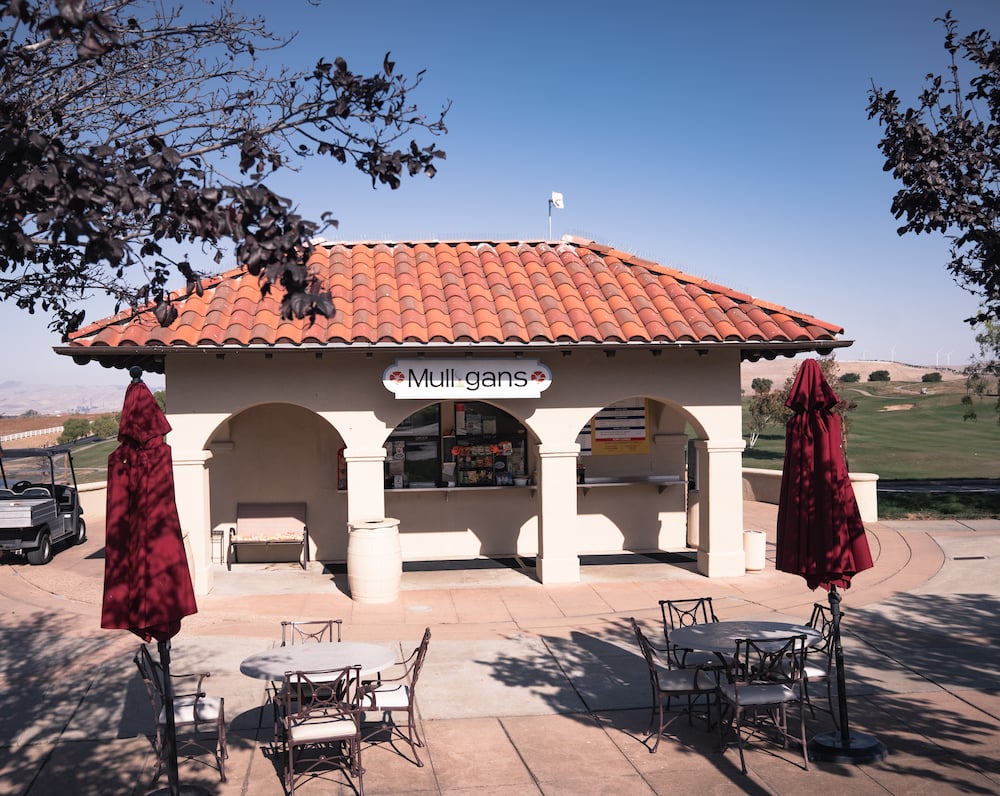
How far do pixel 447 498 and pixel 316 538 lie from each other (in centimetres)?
226

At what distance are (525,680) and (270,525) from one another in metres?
7.26

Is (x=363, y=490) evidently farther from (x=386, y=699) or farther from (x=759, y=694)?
(x=759, y=694)

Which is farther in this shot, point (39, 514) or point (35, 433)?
point (35, 433)

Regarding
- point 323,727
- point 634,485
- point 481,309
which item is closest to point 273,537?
point 481,309

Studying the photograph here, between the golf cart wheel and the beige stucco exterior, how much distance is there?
10.2 feet

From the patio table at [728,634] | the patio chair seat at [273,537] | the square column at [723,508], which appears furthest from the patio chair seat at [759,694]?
the patio chair seat at [273,537]

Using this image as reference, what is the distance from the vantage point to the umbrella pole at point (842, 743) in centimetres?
721

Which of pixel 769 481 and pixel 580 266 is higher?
pixel 580 266

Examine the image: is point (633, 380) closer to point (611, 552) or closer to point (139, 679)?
point (611, 552)

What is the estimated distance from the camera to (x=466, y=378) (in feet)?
42.9

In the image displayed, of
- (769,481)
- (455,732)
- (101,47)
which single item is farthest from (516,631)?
(769,481)

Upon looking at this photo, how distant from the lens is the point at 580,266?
616 inches

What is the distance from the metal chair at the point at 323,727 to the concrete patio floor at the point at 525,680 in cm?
18

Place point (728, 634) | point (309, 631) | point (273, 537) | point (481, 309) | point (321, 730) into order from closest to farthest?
point (321, 730), point (728, 634), point (309, 631), point (481, 309), point (273, 537)
